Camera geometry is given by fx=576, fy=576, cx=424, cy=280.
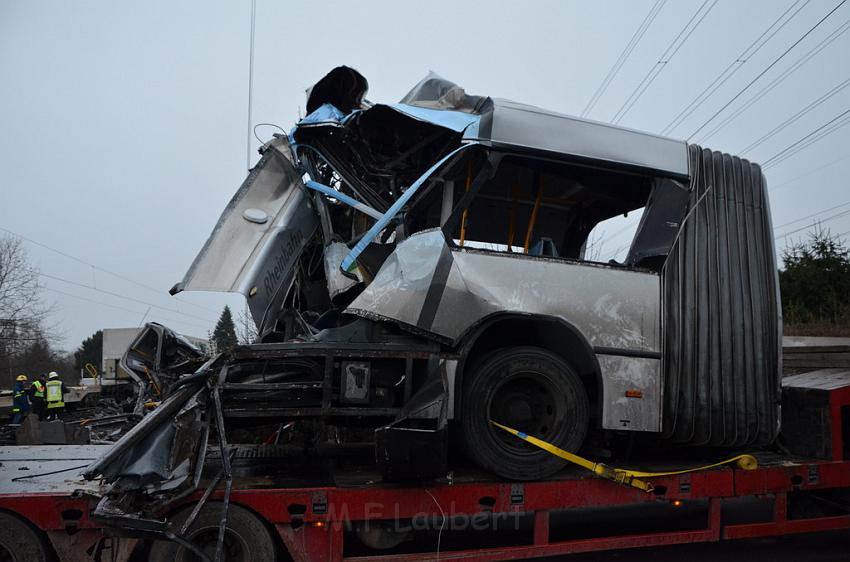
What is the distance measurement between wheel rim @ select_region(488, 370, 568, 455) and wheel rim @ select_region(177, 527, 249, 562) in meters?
1.79

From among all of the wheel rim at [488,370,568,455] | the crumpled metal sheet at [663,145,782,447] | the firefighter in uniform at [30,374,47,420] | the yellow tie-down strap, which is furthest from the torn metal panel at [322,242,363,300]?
the firefighter in uniform at [30,374,47,420]

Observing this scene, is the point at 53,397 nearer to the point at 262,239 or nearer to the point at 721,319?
the point at 262,239

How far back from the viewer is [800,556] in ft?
16.7

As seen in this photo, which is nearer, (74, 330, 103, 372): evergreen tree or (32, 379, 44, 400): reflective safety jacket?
(32, 379, 44, 400): reflective safety jacket

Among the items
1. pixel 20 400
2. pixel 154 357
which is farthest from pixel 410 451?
pixel 20 400

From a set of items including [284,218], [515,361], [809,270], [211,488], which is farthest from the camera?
[809,270]

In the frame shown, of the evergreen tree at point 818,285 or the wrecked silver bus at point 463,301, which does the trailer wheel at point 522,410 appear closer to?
the wrecked silver bus at point 463,301

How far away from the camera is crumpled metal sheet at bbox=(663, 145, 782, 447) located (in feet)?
14.0


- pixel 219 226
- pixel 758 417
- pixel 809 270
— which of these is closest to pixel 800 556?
pixel 758 417

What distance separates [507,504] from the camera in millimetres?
3898

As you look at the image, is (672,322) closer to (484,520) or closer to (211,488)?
(484,520)

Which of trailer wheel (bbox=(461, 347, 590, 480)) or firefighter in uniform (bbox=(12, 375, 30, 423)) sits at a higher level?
trailer wheel (bbox=(461, 347, 590, 480))

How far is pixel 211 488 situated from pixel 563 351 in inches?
101

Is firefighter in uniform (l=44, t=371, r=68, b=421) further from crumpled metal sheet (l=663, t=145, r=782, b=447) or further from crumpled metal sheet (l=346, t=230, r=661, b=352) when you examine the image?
crumpled metal sheet (l=663, t=145, r=782, b=447)
